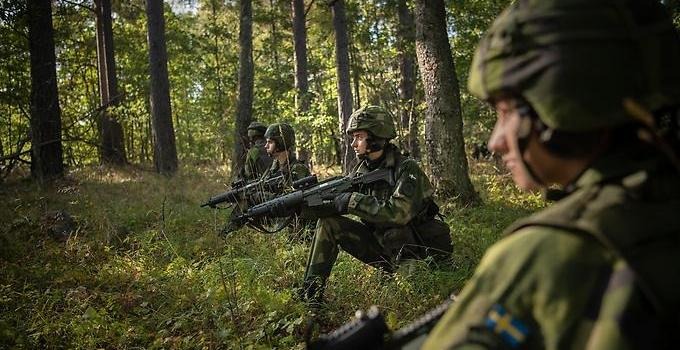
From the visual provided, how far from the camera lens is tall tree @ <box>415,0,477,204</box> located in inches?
258

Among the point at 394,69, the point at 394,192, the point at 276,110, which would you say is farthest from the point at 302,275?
the point at 276,110

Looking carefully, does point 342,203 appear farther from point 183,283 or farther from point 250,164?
point 250,164

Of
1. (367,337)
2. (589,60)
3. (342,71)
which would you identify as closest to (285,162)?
(367,337)

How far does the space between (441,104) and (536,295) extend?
600 cm

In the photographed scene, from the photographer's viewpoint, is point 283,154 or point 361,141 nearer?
point 361,141

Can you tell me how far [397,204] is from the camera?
3.87 metres

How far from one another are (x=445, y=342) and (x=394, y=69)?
601 inches

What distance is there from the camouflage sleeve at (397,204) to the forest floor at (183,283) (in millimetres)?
435

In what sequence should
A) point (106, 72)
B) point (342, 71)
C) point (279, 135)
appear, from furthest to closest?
point (106, 72)
point (342, 71)
point (279, 135)

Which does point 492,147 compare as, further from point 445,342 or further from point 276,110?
point 276,110

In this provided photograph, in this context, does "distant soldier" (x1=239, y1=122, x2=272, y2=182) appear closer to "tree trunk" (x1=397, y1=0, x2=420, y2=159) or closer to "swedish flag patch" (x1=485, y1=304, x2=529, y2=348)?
"tree trunk" (x1=397, y1=0, x2=420, y2=159)

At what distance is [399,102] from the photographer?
10766mm

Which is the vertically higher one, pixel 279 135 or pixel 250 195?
pixel 279 135

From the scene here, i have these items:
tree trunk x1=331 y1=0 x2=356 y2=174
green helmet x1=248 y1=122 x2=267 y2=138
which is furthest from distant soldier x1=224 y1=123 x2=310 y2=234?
tree trunk x1=331 y1=0 x2=356 y2=174
